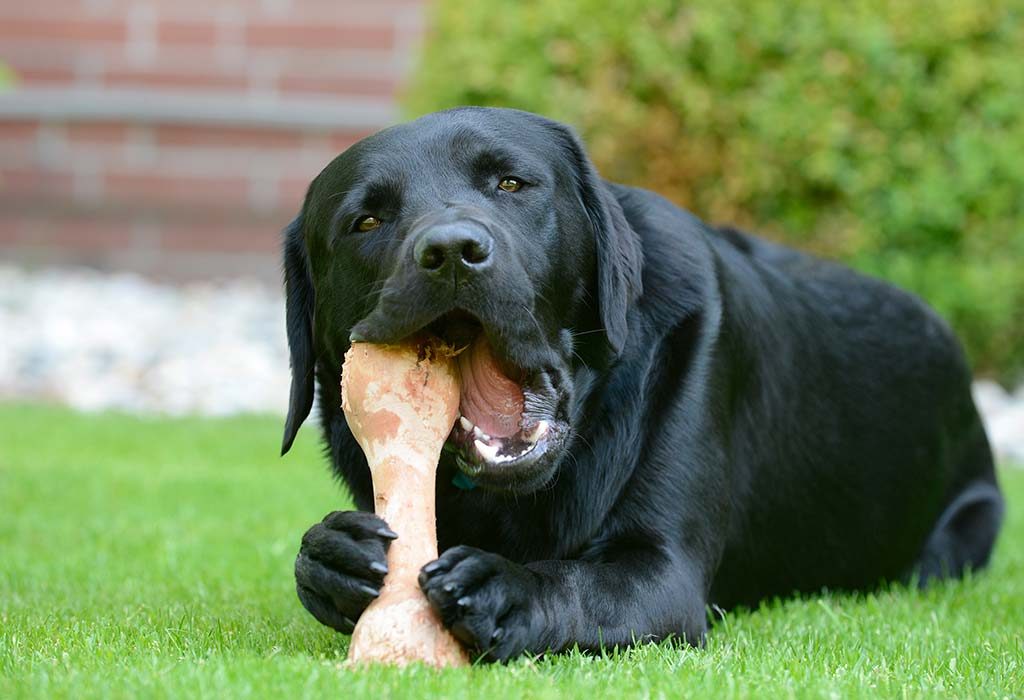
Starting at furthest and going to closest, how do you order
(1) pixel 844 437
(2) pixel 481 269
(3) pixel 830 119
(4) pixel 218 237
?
(4) pixel 218 237 → (3) pixel 830 119 → (1) pixel 844 437 → (2) pixel 481 269

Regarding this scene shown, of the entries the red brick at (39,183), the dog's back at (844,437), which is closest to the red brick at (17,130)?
the red brick at (39,183)

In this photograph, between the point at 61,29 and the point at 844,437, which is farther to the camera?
the point at 61,29

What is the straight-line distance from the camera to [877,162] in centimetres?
786

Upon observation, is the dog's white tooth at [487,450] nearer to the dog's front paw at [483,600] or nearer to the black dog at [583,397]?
the black dog at [583,397]

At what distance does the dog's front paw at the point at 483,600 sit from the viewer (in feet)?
8.40

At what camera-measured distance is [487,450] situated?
2.84 m

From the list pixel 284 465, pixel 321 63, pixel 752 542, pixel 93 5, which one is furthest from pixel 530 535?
pixel 93 5

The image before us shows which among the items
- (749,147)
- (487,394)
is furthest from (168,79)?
(487,394)

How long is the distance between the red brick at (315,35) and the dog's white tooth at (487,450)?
916 cm

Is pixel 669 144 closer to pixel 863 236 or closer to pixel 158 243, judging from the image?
pixel 863 236

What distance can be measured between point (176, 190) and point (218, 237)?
1.79ft

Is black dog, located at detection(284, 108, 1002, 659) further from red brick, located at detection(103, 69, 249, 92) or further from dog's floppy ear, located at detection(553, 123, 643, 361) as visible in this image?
red brick, located at detection(103, 69, 249, 92)

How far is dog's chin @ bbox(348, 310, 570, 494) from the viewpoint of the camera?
284cm

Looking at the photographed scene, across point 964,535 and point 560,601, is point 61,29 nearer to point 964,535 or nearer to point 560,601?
point 964,535
